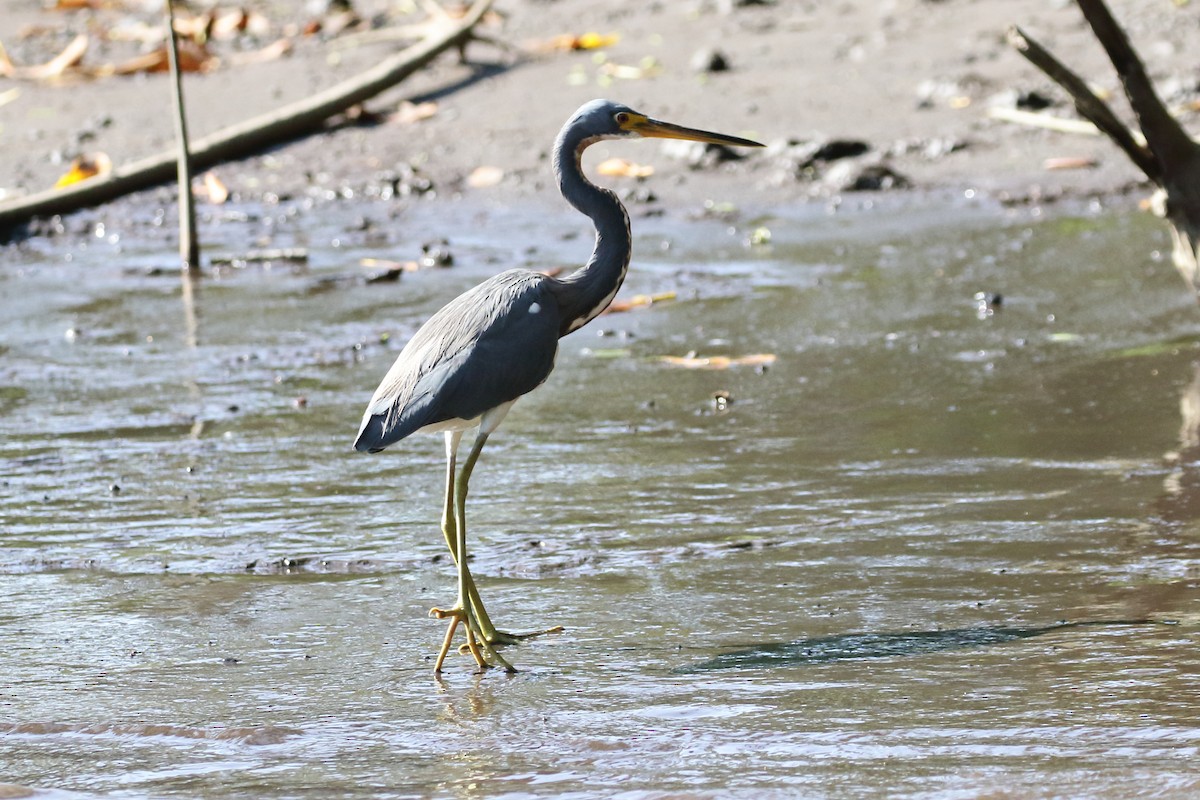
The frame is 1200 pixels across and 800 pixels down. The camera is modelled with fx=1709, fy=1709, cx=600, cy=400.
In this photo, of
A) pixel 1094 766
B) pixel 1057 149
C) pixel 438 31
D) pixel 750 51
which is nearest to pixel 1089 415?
pixel 1094 766

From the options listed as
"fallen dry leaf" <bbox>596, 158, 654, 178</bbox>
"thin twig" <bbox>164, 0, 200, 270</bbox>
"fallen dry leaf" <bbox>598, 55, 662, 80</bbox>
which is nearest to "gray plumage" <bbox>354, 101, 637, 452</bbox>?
"thin twig" <bbox>164, 0, 200, 270</bbox>

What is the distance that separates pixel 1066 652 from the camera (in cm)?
478

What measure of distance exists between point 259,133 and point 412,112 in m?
1.41

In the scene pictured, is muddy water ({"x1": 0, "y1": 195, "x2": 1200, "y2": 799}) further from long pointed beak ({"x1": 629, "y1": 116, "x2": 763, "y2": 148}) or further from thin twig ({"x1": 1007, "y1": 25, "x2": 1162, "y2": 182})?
long pointed beak ({"x1": 629, "y1": 116, "x2": 763, "y2": 148})

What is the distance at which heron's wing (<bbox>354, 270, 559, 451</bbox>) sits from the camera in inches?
205

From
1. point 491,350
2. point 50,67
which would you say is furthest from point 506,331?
point 50,67

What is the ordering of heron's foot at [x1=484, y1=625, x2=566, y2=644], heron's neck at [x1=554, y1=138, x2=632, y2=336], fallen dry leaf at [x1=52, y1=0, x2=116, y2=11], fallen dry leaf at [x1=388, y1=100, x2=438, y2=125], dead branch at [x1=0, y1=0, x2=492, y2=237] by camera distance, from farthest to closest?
1. fallen dry leaf at [x1=52, y1=0, x2=116, y2=11]
2. fallen dry leaf at [x1=388, y1=100, x2=438, y2=125]
3. dead branch at [x1=0, y1=0, x2=492, y2=237]
4. heron's neck at [x1=554, y1=138, x2=632, y2=336]
5. heron's foot at [x1=484, y1=625, x2=566, y2=644]

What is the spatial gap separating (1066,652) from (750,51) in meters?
11.0

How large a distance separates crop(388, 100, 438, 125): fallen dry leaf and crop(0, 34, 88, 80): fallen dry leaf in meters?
3.55

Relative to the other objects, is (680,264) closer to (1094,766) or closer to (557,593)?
(557,593)

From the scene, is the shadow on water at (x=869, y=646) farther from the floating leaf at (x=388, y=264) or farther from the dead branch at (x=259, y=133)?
the dead branch at (x=259, y=133)

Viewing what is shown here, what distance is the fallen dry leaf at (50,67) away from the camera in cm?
1602

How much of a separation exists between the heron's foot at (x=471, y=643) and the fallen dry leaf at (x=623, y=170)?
8.29 m

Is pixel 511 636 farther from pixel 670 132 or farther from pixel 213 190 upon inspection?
pixel 213 190
